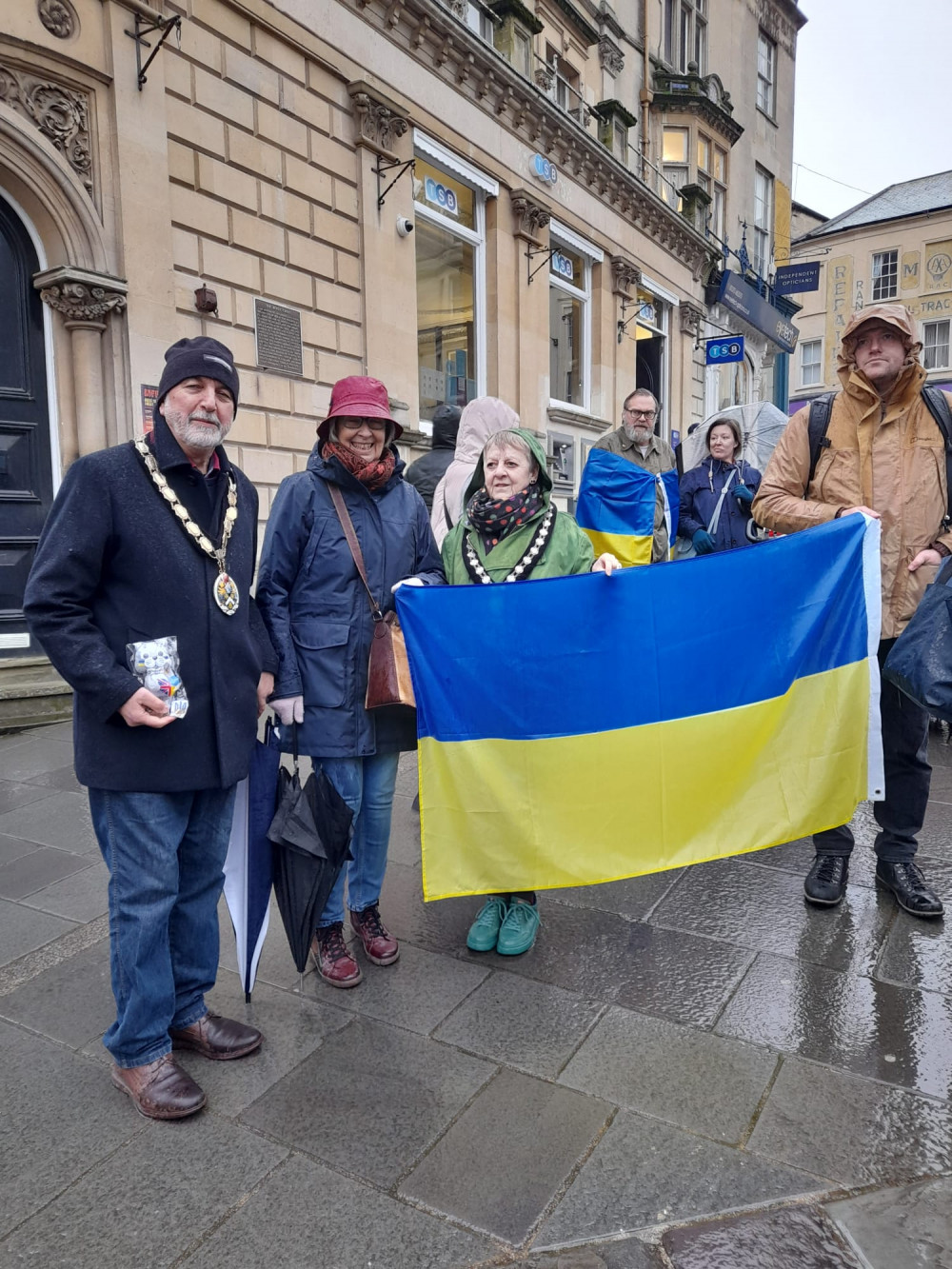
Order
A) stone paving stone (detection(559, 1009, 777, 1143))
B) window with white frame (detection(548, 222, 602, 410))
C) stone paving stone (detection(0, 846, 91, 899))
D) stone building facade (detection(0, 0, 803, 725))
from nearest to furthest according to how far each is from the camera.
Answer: stone paving stone (detection(559, 1009, 777, 1143)) < stone paving stone (detection(0, 846, 91, 899)) < stone building facade (detection(0, 0, 803, 725)) < window with white frame (detection(548, 222, 602, 410))

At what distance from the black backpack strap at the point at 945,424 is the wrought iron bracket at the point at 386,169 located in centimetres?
808

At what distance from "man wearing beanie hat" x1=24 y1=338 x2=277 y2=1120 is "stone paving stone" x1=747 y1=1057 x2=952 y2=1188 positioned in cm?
154

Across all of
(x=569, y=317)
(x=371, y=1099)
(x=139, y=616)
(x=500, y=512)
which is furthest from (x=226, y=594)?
(x=569, y=317)

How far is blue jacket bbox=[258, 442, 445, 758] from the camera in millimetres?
2936

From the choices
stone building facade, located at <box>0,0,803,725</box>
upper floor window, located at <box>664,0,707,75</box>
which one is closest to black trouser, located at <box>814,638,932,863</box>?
stone building facade, located at <box>0,0,803,725</box>

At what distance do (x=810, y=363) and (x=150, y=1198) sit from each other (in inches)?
1659

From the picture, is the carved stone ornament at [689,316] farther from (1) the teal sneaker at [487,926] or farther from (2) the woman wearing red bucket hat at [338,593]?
(1) the teal sneaker at [487,926]

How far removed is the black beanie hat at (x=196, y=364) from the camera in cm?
235

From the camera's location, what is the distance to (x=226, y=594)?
246cm

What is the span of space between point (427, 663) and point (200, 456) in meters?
1.04

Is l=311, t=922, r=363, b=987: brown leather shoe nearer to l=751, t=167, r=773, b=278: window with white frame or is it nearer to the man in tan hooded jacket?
the man in tan hooded jacket

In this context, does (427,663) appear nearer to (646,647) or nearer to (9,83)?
(646,647)

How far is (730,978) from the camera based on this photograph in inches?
119

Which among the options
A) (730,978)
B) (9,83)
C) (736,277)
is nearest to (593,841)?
(730,978)
